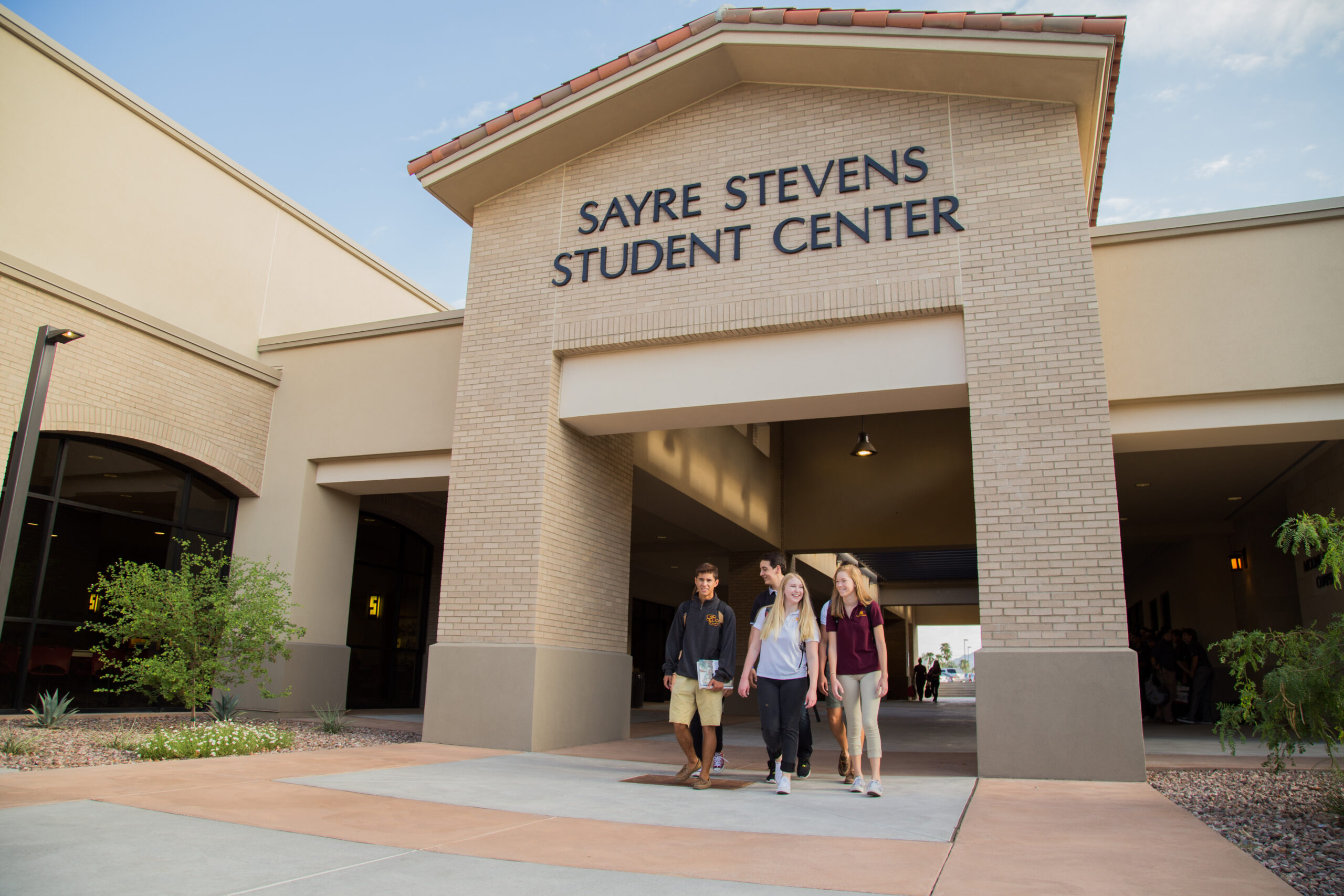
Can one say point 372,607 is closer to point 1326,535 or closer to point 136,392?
point 136,392

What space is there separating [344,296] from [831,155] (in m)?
11.2

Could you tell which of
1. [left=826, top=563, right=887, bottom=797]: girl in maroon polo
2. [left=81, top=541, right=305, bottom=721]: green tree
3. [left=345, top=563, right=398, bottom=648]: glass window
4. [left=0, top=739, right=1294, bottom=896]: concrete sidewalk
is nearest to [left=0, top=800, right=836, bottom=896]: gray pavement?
[left=0, top=739, right=1294, bottom=896]: concrete sidewalk

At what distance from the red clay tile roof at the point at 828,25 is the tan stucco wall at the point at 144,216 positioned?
184 inches

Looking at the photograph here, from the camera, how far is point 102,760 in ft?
25.2

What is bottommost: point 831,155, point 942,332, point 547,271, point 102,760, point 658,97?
point 102,760

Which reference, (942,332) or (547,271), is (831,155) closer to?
(942,332)

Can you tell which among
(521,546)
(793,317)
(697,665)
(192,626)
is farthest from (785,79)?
(192,626)

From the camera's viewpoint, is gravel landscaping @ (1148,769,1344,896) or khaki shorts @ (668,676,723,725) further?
khaki shorts @ (668,676,723,725)

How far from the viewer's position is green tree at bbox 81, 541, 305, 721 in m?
9.97

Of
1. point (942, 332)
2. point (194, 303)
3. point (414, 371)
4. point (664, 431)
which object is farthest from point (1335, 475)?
point (194, 303)

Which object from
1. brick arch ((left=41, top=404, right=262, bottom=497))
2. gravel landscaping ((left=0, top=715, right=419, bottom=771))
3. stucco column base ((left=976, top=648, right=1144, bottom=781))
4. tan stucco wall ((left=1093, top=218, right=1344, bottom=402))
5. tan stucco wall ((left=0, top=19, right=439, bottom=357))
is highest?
tan stucco wall ((left=0, top=19, right=439, bottom=357))

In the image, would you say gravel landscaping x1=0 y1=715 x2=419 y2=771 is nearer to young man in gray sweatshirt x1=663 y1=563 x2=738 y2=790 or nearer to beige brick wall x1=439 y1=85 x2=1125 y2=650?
beige brick wall x1=439 y1=85 x2=1125 y2=650

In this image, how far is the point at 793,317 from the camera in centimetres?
944

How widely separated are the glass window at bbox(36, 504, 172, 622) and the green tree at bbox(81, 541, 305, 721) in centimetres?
38
